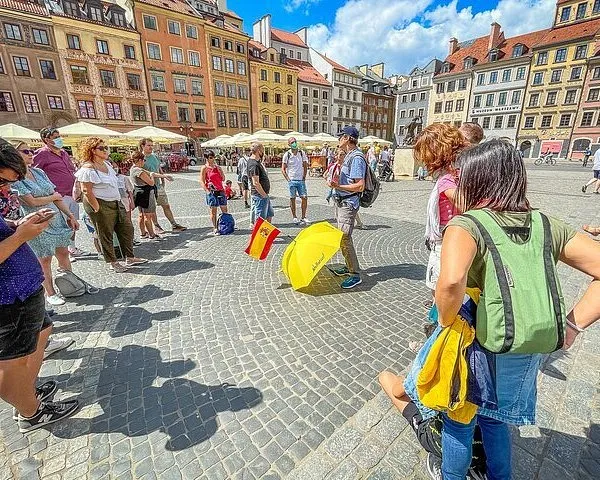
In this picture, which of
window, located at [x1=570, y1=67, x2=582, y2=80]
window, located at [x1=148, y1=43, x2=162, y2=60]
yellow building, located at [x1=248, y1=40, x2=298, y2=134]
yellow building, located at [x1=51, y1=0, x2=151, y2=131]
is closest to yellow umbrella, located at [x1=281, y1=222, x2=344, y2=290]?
yellow building, located at [x1=51, y1=0, x2=151, y2=131]

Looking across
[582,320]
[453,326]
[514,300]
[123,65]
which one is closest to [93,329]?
[453,326]

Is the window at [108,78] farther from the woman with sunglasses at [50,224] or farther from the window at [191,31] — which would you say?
the woman with sunglasses at [50,224]

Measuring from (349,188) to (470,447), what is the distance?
2.95 meters

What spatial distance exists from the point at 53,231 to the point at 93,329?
1.42m

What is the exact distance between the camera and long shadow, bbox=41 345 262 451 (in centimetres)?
212

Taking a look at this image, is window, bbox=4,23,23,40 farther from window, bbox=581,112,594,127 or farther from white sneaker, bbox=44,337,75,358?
→ window, bbox=581,112,594,127

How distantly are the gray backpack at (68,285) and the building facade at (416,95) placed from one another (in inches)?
1994

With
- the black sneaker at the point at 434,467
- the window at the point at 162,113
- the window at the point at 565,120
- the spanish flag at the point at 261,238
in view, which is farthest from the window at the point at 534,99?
the black sneaker at the point at 434,467

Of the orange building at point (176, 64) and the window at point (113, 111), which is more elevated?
the orange building at point (176, 64)

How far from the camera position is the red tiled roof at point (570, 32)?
109 feet

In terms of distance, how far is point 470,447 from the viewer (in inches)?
56.2

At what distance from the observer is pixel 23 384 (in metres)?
1.99

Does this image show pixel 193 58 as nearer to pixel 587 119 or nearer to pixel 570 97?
pixel 570 97

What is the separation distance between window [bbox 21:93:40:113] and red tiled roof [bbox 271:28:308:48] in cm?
3099
